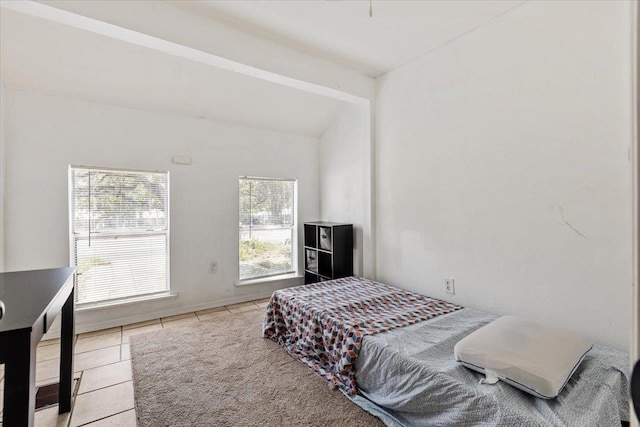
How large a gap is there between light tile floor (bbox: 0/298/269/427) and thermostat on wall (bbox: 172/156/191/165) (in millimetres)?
1645

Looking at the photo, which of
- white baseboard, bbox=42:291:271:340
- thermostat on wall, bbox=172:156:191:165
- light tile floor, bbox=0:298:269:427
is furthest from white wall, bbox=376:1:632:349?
light tile floor, bbox=0:298:269:427

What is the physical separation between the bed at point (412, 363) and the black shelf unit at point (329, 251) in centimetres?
65

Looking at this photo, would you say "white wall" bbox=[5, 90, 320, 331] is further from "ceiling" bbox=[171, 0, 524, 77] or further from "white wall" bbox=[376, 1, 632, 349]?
"white wall" bbox=[376, 1, 632, 349]

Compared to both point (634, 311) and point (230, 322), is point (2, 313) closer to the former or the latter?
point (634, 311)

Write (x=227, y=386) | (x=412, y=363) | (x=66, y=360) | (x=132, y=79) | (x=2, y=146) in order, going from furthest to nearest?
(x=132, y=79), (x=2, y=146), (x=227, y=386), (x=66, y=360), (x=412, y=363)

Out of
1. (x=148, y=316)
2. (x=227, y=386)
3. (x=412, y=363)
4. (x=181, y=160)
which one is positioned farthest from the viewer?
(x=181, y=160)

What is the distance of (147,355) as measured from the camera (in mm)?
2484

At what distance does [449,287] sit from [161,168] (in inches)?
120

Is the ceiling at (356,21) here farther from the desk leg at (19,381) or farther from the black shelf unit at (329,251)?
the desk leg at (19,381)

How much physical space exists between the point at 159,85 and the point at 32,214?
1586 millimetres

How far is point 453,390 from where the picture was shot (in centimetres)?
150

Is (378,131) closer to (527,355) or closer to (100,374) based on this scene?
(527,355)

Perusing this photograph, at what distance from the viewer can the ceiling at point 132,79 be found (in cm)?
239

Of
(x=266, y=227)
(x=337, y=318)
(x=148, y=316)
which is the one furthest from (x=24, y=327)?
(x=266, y=227)
